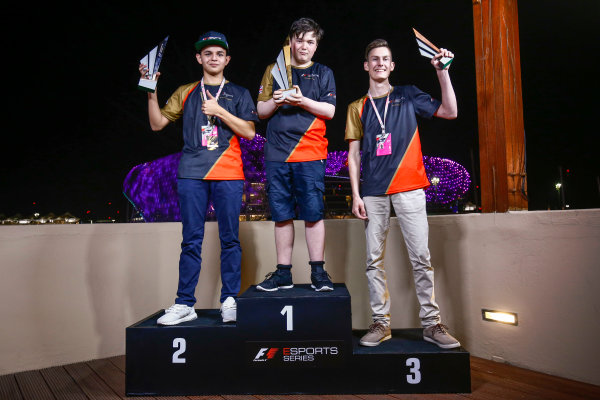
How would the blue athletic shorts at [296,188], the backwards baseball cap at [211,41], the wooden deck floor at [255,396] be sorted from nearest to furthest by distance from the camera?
1. the wooden deck floor at [255,396]
2. the blue athletic shorts at [296,188]
3. the backwards baseball cap at [211,41]

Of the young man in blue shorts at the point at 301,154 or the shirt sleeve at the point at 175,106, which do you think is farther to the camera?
the shirt sleeve at the point at 175,106

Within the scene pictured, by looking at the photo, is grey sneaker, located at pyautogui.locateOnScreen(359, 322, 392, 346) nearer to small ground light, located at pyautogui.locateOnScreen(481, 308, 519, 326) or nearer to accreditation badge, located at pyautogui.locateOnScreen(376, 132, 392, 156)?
small ground light, located at pyautogui.locateOnScreen(481, 308, 519, 326)

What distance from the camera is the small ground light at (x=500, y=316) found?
1.74 meters

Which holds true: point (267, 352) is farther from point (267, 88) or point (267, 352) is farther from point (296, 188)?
point (267, 88)

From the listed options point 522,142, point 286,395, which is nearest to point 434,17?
point 522,142

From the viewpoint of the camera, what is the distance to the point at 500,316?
180 centimetres

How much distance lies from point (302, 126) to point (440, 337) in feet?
4.03

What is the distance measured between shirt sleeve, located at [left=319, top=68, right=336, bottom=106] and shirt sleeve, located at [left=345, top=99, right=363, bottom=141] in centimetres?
15

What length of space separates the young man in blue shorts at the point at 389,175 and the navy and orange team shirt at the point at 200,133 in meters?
0.63

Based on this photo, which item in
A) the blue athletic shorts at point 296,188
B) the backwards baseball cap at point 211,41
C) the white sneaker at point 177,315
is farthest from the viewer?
the backwards baseball cap at point 211,41

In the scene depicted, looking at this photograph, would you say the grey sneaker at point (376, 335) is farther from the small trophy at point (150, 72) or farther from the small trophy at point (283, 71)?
the small trophy at point (150, 72)

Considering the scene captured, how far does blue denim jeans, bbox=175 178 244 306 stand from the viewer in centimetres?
162

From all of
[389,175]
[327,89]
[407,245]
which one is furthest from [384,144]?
[407,245]

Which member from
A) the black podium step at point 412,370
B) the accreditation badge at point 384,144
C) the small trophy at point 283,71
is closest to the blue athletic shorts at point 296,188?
the accreditation badge at point 384,144
